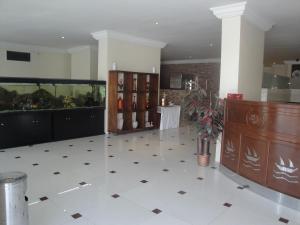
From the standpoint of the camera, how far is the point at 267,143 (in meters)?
3.67

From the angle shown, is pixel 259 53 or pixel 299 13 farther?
pixel 259 53

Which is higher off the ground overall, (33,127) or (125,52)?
(125,52)

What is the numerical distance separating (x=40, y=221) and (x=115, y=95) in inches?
201

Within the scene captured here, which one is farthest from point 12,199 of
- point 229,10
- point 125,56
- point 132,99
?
point 125,56

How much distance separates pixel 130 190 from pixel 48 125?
12.3 feet

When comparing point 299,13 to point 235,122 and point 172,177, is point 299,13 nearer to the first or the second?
point 235,122

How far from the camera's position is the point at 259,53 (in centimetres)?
570

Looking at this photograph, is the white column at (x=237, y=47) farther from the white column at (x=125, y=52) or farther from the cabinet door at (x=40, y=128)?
the cabinet door at (x=40, y=128)

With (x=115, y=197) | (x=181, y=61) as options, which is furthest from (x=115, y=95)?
(x=181, y=61)

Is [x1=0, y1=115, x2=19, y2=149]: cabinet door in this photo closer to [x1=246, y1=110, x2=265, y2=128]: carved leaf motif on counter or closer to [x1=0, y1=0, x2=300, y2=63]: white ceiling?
[x1=0, y1=0, x2=300, y2=63]: white ceiling

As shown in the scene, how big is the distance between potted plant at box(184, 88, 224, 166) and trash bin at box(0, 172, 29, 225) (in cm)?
320

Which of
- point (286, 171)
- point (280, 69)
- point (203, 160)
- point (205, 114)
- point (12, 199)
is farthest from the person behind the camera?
point (280, 69)

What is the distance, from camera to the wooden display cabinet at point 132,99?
25.5ft

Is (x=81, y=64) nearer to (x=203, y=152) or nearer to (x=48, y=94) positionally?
(x=48, y=94)
